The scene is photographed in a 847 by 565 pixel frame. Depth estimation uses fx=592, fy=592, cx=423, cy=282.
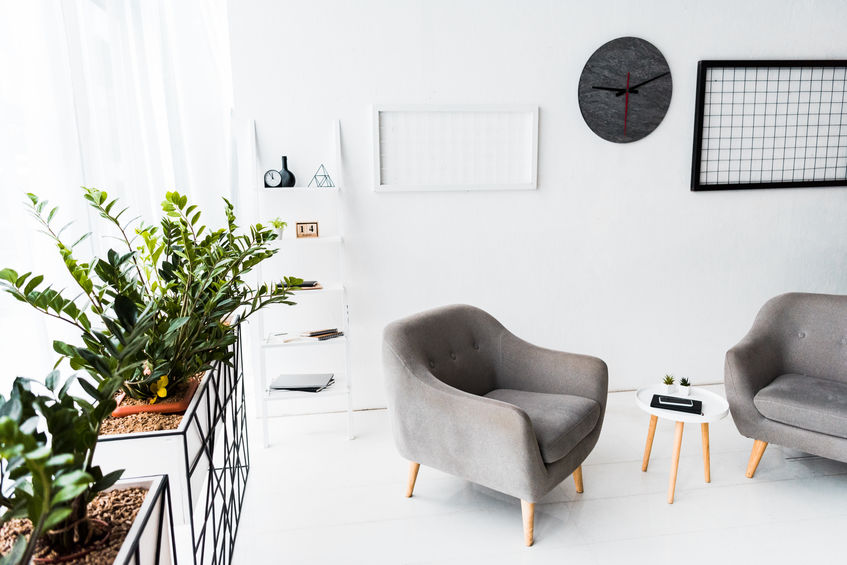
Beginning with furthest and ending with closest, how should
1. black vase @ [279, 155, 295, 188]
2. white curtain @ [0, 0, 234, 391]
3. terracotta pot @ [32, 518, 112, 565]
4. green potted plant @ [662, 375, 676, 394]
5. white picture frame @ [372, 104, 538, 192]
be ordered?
1. white picture frame @ [372, 104, 538, 192]
2. black vase @ [279, 155, 295, 188]
3. green potted plant @ [662, 375, 676, 394]
4. white curtain @ [0, 0, 234, 391]
5. terracotta pot @ [32, 518, 112, 565]

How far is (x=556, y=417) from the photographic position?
225cm

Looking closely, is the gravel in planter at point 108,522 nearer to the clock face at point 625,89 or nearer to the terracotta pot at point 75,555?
the terracotta pot at point 75,555

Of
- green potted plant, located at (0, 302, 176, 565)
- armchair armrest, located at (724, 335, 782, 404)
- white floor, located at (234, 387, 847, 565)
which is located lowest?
white floor, located at (234, 387, 847, 565)

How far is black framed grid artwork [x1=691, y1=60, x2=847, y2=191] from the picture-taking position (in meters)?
3.42

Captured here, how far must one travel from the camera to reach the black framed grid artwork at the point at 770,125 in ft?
11.2

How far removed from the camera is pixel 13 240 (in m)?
1.37

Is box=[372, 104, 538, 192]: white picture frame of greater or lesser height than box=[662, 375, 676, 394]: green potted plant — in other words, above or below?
above

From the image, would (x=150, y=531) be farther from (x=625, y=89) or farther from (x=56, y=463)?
(x=625, y=89)

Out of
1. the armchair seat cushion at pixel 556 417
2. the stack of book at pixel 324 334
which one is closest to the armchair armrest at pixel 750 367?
the armchair seat cushion at pixel 556 417

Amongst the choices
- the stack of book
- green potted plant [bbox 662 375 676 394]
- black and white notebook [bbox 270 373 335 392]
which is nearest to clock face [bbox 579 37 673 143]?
green potted plant [bbox 662 375 676 394]

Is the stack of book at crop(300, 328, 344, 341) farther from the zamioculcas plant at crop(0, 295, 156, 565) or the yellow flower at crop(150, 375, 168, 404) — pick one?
the zamioculcas plant at crop(0, 295, 156, 565)

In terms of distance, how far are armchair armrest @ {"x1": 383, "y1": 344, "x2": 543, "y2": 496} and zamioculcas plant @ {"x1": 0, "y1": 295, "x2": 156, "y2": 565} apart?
4.14ft

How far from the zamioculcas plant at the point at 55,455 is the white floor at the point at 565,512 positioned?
4.07 feet

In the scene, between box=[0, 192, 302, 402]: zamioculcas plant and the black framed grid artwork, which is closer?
box=[0, 192, 302, 402]: zamioculcas plant
